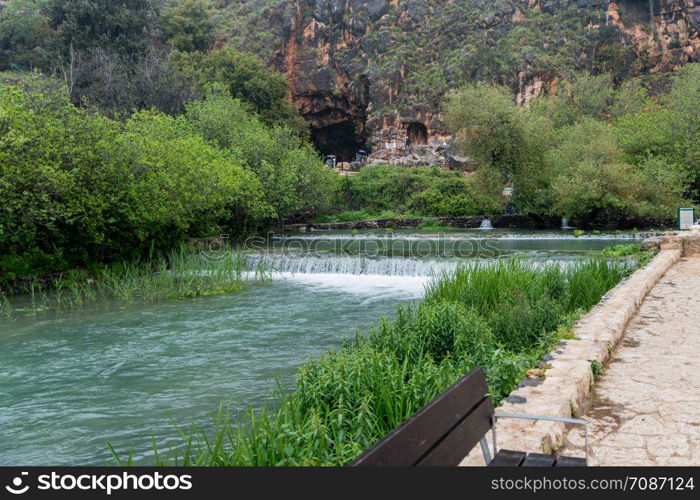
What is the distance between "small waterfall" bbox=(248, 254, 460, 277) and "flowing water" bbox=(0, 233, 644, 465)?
113 millimetres

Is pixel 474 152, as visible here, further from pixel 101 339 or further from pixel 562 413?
pixel 562 413

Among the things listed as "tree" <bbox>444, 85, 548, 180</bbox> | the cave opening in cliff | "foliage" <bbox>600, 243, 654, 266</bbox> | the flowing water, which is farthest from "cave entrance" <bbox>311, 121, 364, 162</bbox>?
"foliage" <bbox>600, 243, 654, 266</bbox>

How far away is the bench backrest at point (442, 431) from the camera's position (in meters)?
1.84

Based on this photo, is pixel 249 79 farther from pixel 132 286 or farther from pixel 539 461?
pixel 539 461

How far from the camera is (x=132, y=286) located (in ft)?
40.2

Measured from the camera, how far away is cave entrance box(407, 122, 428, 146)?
147ft

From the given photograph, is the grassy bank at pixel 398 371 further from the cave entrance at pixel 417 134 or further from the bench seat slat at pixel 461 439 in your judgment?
the cave entrance at pixel 417 134

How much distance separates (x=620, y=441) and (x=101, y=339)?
748 cm

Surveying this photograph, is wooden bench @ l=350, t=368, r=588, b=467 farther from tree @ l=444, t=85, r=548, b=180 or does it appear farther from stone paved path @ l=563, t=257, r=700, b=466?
tree @ l=444, t=85, r=548, b=180

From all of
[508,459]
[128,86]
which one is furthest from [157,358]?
[128,86]

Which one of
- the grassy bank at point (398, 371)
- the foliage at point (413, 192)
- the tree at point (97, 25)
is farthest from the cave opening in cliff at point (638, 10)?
the grassy bank at point (398, 371)

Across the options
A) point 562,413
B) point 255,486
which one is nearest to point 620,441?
point 562,413

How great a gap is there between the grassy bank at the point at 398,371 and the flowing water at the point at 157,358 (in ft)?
2.21

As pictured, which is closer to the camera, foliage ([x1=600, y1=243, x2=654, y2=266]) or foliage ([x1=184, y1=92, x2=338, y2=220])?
foliage ([x1=600, y1=243, x2=654, y2=266])
